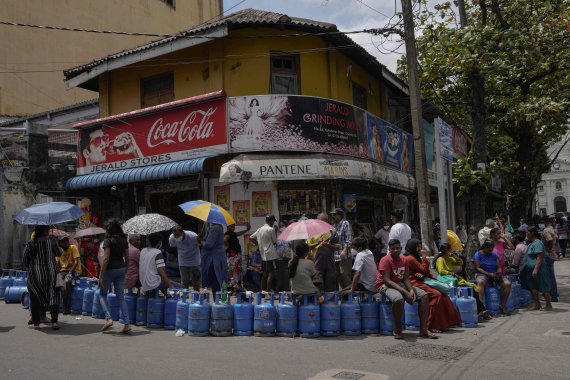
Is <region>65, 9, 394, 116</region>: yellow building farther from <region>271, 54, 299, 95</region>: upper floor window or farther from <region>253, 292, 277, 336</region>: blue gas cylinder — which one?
<region>253, 292, 277, 336</region>: blue gas cylinder

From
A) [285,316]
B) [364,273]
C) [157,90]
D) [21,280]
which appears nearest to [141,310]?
→ [285,316]

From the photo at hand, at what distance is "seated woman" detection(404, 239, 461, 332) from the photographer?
8547mm

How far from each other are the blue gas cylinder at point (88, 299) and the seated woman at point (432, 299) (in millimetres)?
5939

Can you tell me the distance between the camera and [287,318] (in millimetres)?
8344

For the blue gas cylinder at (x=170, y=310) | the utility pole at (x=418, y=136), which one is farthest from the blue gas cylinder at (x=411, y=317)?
the blue gas cylinder at (x=170, y=310)

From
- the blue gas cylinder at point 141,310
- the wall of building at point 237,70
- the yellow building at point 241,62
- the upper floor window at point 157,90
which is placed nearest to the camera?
the blue gas cylinder at point 141,310

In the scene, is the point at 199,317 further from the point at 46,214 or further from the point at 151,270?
the point at 46,214

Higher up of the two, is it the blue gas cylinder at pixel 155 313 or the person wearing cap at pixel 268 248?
the person wearing cap at pixel 268 248

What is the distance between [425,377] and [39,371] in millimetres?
4425

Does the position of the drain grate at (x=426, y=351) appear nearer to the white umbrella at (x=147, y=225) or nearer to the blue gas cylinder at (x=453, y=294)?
the blue gas cylinder at (x=453, y=294)

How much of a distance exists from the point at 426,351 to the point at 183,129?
9.88 m

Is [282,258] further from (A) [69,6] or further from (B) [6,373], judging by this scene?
(A) [69,6]

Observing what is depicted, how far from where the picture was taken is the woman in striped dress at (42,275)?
886cm

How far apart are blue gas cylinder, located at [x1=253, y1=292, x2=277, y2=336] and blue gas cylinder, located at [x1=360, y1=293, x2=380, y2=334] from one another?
4.58 feet
